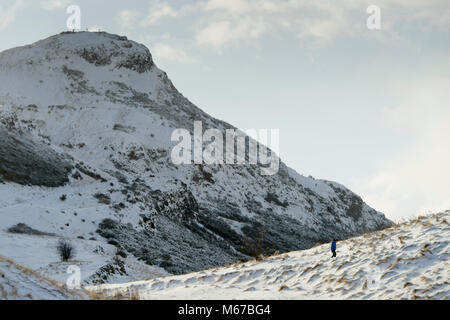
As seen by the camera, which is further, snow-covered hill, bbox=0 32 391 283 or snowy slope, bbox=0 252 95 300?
snow-covered hill, bbox=0 32 391 283

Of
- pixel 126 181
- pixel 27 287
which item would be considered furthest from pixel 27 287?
pixel 126 181

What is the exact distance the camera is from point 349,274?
13211mm

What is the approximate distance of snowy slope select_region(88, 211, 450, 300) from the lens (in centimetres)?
1132

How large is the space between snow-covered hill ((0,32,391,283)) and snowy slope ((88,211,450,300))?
812 centimetres

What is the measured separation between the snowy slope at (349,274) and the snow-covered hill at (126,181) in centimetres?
812

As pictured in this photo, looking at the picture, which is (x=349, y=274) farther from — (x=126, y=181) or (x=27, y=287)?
(x=126, y=181)

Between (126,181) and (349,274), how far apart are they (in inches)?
1606

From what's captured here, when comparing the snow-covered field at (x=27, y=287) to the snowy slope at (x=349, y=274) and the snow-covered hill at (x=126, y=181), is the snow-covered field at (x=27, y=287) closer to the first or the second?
the snowy slope at (x=349, y=274)

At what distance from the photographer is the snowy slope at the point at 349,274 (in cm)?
1132

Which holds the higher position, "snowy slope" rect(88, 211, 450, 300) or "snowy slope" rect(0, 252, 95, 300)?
"snowy slope" rect(0, 252, 95, 300)
